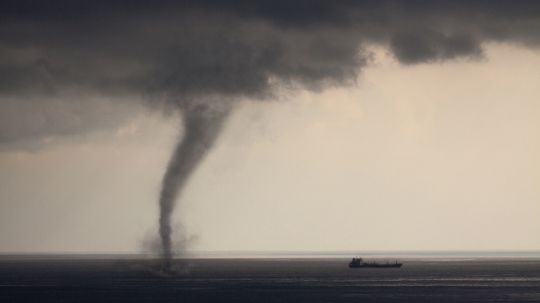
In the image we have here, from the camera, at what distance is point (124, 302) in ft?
503

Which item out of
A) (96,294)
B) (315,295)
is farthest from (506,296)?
(96,294)

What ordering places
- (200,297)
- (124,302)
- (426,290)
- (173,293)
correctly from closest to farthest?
(124,302)
(200,297)
(173,293)
(426,290)

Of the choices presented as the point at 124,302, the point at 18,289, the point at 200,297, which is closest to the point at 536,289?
the point at 200,297

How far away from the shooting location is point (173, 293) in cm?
17388

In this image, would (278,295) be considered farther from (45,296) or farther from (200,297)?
(45,296)

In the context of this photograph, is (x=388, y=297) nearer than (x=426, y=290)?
Yes

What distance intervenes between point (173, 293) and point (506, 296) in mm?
55188

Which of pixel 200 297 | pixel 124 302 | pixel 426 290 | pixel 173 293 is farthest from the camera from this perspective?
pixel 426 290

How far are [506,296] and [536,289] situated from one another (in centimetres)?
2422

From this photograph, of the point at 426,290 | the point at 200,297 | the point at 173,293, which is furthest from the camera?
the point at 426,290

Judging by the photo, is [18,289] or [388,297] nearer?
[388,297]

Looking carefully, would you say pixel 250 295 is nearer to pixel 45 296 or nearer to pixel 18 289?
pixel 45 296

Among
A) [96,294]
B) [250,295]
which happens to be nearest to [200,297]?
[250,295]

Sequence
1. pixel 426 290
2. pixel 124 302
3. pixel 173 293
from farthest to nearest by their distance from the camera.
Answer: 1. pixel 426 290
2. pixel 173 293
3. pixel 124 302
